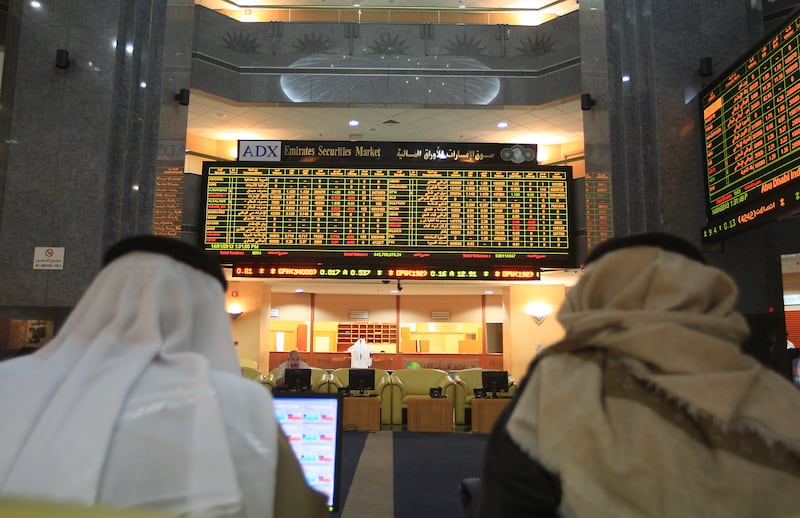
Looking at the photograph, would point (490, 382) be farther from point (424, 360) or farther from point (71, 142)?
point (71, 142)

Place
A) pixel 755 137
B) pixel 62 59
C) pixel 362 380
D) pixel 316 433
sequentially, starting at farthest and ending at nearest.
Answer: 1. pixel 362 380
2. pixel 62 59
3. pixel 755 137
4. pixel 316 433

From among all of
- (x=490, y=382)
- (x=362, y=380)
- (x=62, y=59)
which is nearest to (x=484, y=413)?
(x=490, y=382)

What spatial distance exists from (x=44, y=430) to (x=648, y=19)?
5.97 metres

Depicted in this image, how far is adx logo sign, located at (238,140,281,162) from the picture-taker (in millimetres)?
8086

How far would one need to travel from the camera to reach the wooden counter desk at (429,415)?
997cm

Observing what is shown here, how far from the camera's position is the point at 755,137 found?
168 inches

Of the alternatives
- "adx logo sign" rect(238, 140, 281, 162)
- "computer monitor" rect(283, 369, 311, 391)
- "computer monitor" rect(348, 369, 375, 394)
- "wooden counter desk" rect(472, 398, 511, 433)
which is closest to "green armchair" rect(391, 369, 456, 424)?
"computer monitor" rect(348, 369, 375, 394)

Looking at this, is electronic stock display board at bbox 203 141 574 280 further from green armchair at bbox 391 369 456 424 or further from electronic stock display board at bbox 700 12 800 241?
green armchair at bbox 391 369 456 424

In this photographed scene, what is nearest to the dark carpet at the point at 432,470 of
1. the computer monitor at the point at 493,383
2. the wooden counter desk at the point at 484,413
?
the wooden counter desk at the point at 484,413

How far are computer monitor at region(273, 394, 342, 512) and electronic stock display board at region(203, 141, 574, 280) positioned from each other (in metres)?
5.09

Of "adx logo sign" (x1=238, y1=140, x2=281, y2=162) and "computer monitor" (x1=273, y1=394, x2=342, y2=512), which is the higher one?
"adx logo sign" (x1=238, y1=140, x2=281, y2=162)

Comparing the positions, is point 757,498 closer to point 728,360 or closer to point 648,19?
point 728,360

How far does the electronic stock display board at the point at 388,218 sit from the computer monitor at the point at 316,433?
5.09 m

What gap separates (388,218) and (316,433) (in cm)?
535
